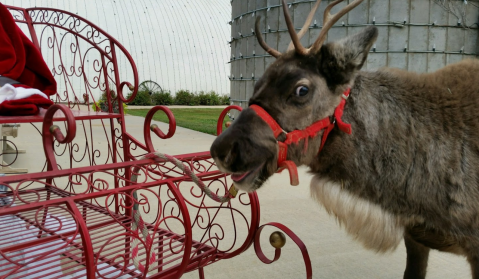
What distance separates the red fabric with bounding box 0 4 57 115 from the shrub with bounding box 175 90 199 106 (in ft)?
69.9

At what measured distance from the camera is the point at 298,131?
1896 mm

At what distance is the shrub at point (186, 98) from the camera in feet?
78.6

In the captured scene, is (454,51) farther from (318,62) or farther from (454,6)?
(318,62)

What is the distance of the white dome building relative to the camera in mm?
22766

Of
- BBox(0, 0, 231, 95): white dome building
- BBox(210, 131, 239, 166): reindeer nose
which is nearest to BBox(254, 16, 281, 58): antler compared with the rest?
BBox(210, 131, 239, 166): reindeer nose

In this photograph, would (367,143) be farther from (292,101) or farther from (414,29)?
(414,29)

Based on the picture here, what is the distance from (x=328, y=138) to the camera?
2.01 meters

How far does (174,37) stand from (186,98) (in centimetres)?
371

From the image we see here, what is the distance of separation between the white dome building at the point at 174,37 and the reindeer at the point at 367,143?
21.1 m

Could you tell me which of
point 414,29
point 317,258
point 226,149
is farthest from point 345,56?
point 414,29

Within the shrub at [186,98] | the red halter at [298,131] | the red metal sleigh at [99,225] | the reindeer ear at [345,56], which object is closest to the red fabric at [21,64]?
the red metal sleigh at [99,225]

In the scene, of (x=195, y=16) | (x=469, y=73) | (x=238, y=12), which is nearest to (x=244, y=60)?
(x=238, y=12)

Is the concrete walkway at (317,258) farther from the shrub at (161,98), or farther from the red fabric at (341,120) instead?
the shrub at (161,98)

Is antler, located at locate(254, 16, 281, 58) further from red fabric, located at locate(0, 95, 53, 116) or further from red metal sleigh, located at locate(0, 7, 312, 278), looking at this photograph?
red fabric, located at locate(0, 95, 53, 116)
